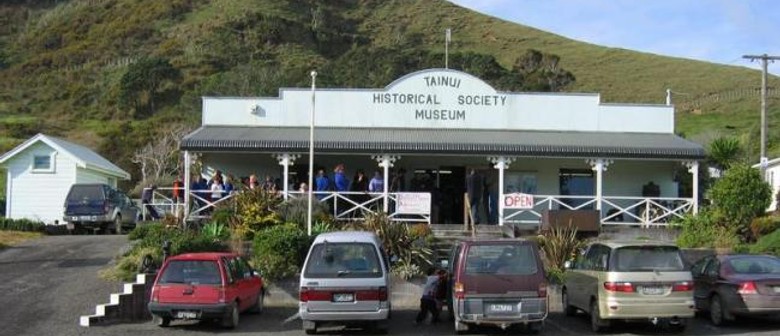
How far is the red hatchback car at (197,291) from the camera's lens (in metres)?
15.8

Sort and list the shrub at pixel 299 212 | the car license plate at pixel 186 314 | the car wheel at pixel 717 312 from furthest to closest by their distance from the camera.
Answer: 1. the shrub at pixel 299 212
2. the car wheel at pixel 717 312
3. the car license plate at pixel 186 314

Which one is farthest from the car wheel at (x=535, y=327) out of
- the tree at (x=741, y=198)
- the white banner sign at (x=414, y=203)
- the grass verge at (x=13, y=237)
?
the grass verge at (x=13, y=237)

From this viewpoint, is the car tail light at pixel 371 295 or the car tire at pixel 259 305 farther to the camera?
the car tire at pixel 259 305

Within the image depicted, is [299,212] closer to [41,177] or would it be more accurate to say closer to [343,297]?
[343,297]

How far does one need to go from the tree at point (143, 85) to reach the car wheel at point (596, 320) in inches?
2530

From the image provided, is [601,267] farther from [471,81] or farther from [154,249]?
[471,81]

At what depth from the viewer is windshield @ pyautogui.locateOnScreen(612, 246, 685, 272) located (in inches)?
606

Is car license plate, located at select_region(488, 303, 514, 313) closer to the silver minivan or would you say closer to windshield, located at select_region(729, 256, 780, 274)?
the silver minivan

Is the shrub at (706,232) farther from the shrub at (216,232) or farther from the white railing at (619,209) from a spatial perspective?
the shrub at (216,232)

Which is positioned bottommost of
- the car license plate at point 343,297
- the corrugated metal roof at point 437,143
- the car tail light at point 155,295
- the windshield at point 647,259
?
the car tail light at point 155,295

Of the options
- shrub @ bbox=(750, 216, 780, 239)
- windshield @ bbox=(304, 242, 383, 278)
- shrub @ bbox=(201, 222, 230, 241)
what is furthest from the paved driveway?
shrub @ bbox=(750, 216, 780, 239)

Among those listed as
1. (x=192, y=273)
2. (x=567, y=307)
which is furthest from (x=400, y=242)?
(x=192, y=273)

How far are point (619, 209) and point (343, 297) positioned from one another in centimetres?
1392

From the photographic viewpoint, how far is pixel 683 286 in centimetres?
1523
